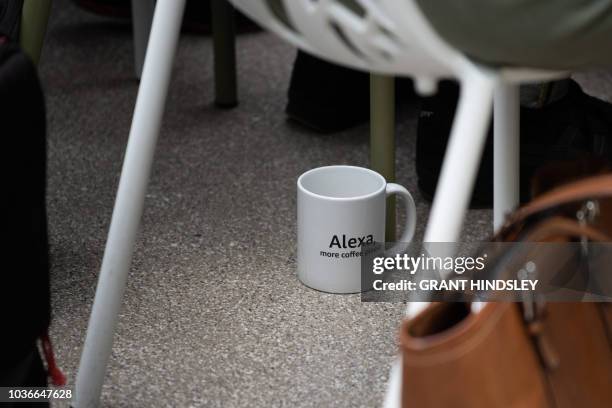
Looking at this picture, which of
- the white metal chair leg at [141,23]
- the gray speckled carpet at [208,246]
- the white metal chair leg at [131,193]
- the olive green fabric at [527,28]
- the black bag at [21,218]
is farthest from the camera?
the white metal chair leg at [141,23]

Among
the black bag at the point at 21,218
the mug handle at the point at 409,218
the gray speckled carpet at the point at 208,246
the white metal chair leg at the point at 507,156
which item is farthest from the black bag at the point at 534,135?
the black bag at the point at 21,218

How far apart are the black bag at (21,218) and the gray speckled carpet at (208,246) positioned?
242 mm

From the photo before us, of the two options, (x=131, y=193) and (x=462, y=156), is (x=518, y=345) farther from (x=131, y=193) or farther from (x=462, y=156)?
(x=131, y=193)

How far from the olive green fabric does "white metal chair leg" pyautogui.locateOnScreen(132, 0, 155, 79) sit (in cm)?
112

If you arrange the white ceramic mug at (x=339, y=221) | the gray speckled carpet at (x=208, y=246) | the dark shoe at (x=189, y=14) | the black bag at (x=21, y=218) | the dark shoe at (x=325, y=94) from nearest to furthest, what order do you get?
1. the black bag at (x=21, y=218)
2. the gray speckled carpet at (x=208, y=246)
3. the white ceramic mug at (x=339, y=221)
4. the dark shoe at (x=325, y=94)
5. the dark shoe at (x=189, y=14)

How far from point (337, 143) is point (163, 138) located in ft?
0.92

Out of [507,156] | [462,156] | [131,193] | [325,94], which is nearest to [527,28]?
[462,156]

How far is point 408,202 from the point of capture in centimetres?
116

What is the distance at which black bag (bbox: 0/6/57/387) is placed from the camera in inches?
26.4

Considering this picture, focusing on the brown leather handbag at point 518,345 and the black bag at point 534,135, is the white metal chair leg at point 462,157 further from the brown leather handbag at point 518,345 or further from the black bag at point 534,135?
the black bag at point 534,135

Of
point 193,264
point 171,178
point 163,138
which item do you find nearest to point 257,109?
point 163,138

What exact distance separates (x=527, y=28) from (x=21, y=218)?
0.38m

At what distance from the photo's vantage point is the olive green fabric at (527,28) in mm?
547

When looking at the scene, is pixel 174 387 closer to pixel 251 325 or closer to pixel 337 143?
pixel 251 325
